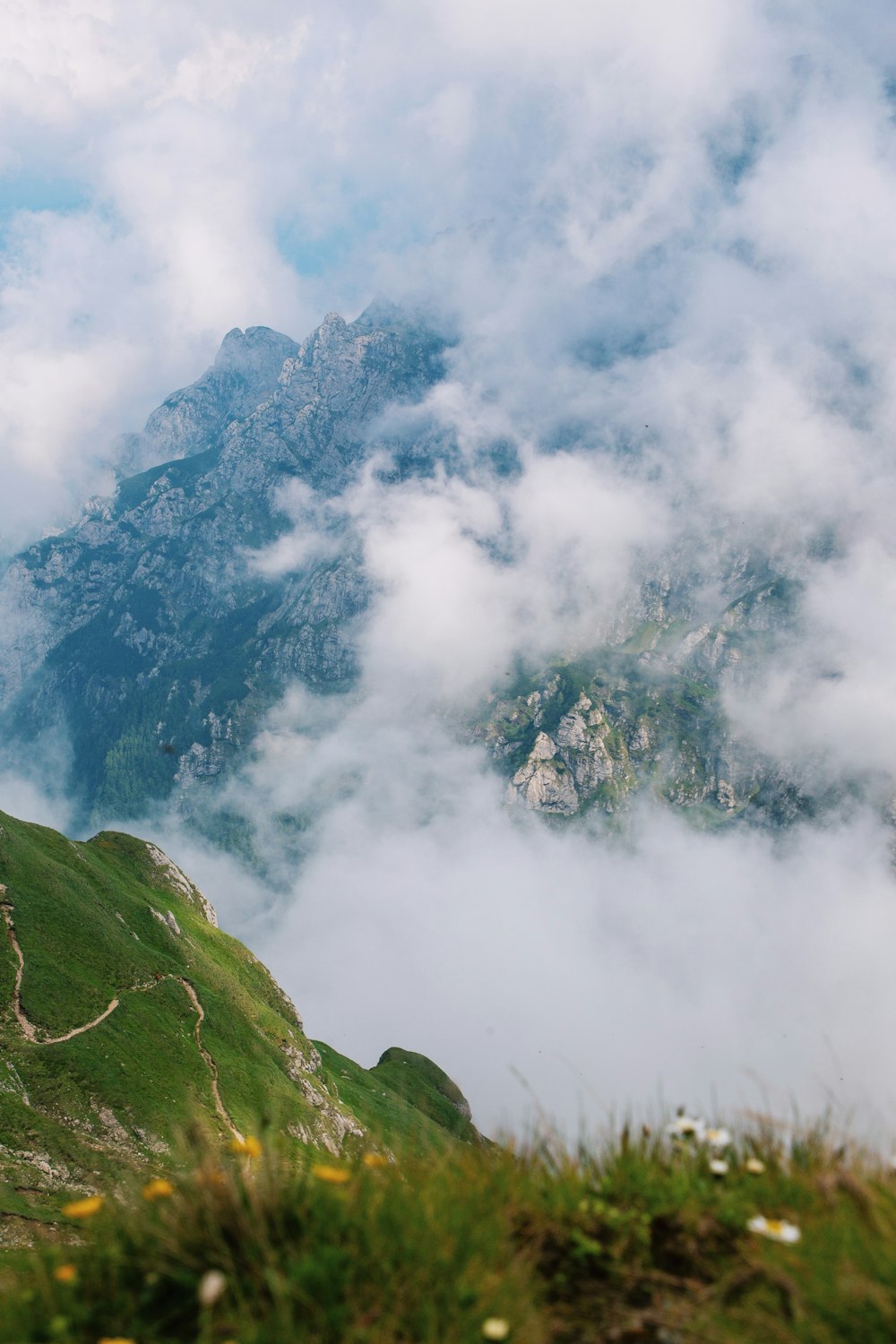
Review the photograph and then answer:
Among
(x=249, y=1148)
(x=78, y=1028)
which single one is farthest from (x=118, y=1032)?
(x=249, y=1148)

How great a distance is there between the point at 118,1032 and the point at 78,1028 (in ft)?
11.5

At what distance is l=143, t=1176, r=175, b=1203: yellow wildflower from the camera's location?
15.5 feet

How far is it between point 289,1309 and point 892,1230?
3.20m

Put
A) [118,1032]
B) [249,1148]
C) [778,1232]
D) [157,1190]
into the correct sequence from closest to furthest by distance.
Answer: [778,1232], [157,1190], [249,1148], [118,1032]

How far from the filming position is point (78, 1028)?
58125 mm

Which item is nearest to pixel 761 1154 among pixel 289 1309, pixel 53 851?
pixel 289 1309

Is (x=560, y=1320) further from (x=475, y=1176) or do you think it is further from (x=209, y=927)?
(x=209, y=927)

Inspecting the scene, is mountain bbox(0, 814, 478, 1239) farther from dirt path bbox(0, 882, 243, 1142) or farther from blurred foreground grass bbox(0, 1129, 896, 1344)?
blurred foreground grass bbox(0, 1129, 896, 1344)

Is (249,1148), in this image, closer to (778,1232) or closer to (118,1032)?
(778,1232)

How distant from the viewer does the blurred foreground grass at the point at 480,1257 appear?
3.70 m

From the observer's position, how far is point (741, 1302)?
4094mm

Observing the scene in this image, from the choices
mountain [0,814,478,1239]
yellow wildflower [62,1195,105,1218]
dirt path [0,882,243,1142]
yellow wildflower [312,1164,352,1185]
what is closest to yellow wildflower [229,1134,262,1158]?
yellow wildflower [312,1164,352,1185]

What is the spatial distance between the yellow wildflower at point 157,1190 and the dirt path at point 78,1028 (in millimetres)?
52969

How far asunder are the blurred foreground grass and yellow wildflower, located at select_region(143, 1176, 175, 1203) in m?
0.02
